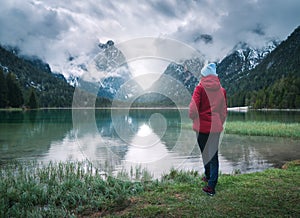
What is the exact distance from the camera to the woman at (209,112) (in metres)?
6.23

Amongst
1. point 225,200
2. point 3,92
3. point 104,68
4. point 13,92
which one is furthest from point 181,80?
point 13,92

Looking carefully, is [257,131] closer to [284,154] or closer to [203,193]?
[284,154]

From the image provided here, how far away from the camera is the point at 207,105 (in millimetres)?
6289

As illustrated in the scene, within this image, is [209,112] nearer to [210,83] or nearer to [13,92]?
[210,83]

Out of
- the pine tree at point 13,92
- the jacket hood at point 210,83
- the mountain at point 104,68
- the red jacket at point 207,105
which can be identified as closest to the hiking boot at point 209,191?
the red jacket at point 207,105

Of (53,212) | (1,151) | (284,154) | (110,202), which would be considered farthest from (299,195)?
(1,151)

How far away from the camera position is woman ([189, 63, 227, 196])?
623 cm

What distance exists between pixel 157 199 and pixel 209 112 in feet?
7.57

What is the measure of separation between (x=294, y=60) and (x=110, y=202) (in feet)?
734

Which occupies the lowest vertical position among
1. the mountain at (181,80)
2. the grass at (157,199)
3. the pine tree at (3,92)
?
the grass at (157,199)

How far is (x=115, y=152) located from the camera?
63.6 ft

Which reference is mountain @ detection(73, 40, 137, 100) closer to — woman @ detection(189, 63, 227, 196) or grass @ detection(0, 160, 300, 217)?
woman @ detection(189, 63, 227, 196)

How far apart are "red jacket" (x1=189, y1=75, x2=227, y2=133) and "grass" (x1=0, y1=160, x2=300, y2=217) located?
158cm

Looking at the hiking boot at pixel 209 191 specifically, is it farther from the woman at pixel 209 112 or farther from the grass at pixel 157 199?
the grass at pixel 157 199
